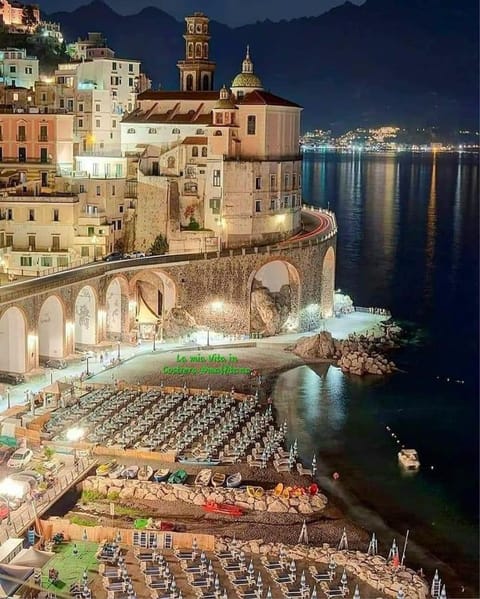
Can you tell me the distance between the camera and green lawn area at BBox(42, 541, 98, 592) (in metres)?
25.2

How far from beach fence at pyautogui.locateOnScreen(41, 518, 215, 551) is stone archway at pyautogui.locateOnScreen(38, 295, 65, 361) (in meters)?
16.4

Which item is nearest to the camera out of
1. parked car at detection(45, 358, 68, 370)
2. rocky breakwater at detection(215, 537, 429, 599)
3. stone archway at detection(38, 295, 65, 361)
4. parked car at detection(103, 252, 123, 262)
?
rocky breakwater at detection(215, 537, 429, 599)

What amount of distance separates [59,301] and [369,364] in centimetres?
1465

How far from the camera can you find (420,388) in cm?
4547

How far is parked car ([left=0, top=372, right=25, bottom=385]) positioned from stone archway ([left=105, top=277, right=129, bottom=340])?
7.81 meters

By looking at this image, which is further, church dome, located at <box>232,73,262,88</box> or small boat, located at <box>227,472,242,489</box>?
church dome, located at <box>232,73,262,88</box>

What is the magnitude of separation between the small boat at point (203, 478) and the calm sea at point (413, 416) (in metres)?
4.24

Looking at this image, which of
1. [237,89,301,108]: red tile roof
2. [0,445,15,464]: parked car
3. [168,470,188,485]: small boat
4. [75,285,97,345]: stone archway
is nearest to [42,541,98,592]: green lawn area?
[168,470,188,485]: small boat

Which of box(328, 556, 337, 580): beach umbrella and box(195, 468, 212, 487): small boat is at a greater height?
box(195, 468, 212, 487): small boat

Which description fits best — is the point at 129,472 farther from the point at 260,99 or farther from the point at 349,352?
the point at 260,99

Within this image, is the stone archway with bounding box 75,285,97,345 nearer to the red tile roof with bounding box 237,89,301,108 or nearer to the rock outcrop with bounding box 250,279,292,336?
the rock outcrop with bounding box 250,279,292,336

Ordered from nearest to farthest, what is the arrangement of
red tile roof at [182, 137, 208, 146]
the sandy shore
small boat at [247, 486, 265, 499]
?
1. the sandy shore
2. small boat at [247, 486, 265, 499]
3. red tile roof at [182, 137, 208, 146]

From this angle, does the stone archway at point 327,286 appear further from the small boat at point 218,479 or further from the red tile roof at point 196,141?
the small boat at point 218,479

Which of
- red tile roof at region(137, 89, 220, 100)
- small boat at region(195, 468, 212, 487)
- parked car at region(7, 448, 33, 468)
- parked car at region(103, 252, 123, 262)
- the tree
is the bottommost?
small boat at region(195, 468, 212, 487)
